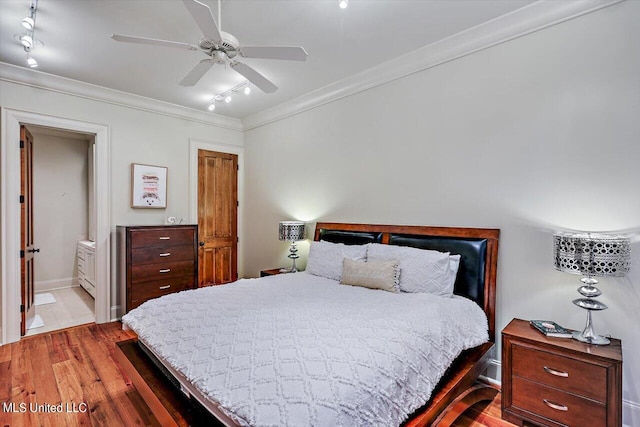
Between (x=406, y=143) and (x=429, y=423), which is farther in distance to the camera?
(x=406, y=143)

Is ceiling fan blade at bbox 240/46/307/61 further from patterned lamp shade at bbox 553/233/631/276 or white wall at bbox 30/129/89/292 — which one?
white wall at bbox 30/129/89/292

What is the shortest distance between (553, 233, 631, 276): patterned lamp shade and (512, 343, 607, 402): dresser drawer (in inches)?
20.7

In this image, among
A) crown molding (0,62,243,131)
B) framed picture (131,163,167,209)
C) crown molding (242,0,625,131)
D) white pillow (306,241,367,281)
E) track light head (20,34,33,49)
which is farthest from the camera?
framed picture (131,163,167,209)

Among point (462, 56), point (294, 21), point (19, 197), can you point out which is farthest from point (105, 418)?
point (462, 56)

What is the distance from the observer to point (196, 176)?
4.62 m

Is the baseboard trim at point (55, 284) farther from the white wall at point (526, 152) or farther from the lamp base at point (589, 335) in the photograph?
the lamp base at point (589, 335)

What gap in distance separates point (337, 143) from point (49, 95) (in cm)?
326

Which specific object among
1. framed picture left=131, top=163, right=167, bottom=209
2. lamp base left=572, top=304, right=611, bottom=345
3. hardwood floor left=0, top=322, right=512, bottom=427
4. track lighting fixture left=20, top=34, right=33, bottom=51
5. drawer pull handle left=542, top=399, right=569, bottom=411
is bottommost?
hardwood floor left=0, top=322, right=512, bottom=427

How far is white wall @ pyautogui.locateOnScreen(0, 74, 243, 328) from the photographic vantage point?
3.35 meters

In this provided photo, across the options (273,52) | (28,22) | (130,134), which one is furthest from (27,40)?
(273,52)

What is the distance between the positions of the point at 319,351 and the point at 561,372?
1.49 m

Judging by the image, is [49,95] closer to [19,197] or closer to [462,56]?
[19,197]

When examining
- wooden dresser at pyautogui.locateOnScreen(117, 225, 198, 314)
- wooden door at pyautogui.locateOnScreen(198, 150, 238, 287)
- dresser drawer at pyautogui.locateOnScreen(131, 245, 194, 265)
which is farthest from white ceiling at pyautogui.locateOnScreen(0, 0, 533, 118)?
dresser drawer at pyautogui.locateOnScreen(131, 245, 194, 265)

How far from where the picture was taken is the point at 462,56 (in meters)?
2.63
